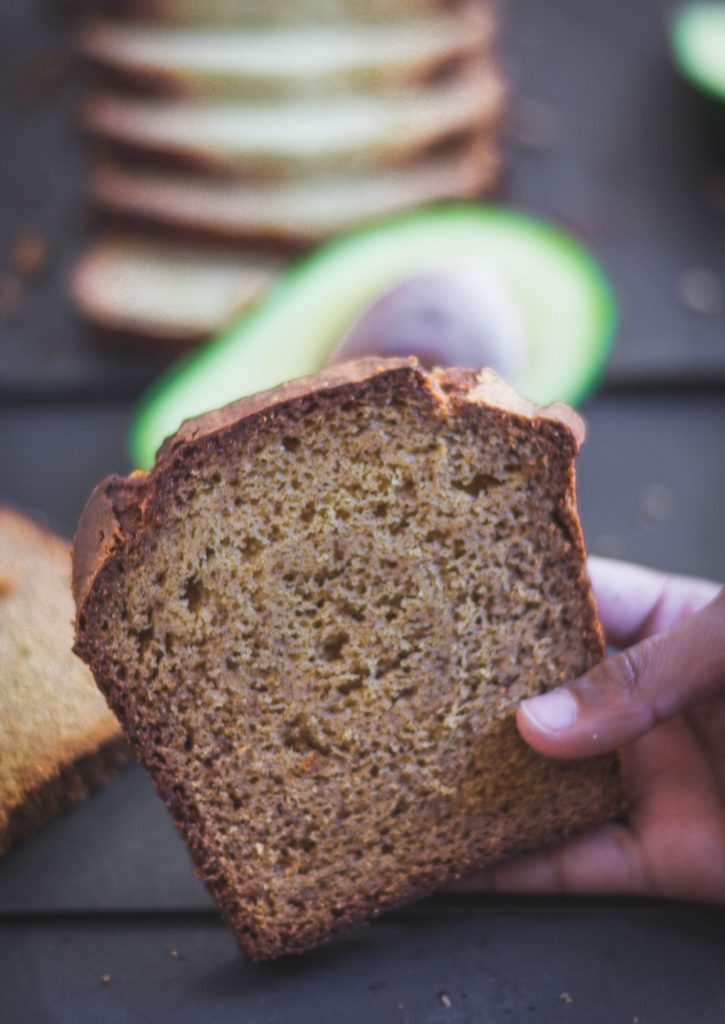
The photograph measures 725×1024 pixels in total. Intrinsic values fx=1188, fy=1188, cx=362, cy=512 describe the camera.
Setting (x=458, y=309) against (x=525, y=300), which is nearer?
(x=458, y=309)

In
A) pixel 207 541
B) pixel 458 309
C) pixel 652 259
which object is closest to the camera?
pixel 207 541

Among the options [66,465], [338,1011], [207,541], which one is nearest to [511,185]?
[66,465]

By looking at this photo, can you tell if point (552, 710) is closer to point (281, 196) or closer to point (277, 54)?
point (281, 196)

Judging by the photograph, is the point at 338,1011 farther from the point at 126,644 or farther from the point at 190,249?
the point at 190,249

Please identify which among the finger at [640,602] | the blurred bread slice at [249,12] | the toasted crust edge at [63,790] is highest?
the blurred bread slice at [249,12]

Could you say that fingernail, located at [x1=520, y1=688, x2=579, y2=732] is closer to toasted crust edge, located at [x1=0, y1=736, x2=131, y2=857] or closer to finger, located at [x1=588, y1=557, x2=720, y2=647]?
finger, located at [x1=588, y1=557, x2=720, y2=647]

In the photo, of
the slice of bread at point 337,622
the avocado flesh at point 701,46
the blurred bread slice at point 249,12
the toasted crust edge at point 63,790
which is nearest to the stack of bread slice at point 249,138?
the blurred bread slice at point 249,12

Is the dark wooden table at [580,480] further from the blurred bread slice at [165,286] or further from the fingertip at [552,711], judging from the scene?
the fingertip at [552,711]
